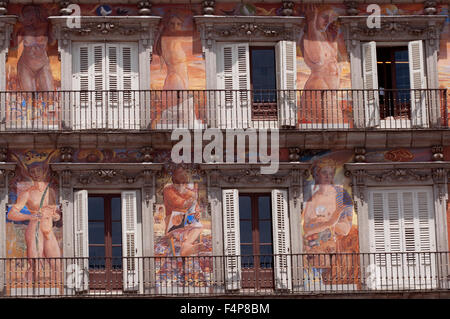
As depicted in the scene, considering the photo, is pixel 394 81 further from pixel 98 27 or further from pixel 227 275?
pixel 98 27

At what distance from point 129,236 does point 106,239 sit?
0.56m

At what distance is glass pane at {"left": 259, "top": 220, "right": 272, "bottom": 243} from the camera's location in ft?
136

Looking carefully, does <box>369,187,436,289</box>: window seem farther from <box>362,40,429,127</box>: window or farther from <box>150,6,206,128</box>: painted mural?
<box>150,6,206,128</box>: painted mural

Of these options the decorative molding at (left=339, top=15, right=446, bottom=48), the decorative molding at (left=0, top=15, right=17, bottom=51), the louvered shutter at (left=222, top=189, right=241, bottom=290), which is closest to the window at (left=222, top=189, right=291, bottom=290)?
the louvered shutter at (left=222, top=189, right=241, bottom=290)

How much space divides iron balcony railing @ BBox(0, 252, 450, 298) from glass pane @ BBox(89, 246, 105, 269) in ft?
0.07

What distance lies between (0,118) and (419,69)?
963cm

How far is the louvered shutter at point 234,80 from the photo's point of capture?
41.7 m

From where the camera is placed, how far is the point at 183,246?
135ft

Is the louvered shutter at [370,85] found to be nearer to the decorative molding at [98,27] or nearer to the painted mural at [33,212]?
the decorative molding at [98,27]

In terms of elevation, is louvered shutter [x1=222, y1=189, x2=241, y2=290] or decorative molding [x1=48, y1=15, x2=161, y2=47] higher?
decorative molding [x1=48, y1=15, x2=161, y2=47]

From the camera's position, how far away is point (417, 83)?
42094 millimetres

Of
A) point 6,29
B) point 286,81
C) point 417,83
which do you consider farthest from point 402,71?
point 6,29

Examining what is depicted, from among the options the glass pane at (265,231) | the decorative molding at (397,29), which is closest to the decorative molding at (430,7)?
the decorative molding at (397,29)
